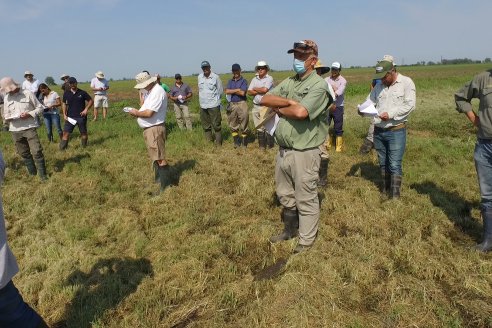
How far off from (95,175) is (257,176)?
10.4 ft

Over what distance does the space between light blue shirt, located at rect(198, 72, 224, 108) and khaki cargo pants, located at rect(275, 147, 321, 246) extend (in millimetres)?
5020

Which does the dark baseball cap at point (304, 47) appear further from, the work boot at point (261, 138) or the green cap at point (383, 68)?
the work boot at point (261, 138)

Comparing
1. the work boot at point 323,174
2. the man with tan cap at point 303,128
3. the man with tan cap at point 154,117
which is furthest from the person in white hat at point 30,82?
the man with tan cap at point 303,128

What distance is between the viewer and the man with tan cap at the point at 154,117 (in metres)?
5.45

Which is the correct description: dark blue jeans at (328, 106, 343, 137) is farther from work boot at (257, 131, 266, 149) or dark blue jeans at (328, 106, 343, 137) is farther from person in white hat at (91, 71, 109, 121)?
person in white hat at (91, 71, 109, 121)

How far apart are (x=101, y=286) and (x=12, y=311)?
114 cm

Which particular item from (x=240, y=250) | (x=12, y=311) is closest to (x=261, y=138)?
(x=240, y=250)

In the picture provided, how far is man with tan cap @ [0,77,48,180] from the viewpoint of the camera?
20.9 feet

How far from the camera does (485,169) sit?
3869 millimetres

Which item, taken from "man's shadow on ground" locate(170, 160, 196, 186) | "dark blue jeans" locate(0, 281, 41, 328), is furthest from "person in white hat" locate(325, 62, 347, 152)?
"dark blue jeans" locate(0, 281, 41, 328)

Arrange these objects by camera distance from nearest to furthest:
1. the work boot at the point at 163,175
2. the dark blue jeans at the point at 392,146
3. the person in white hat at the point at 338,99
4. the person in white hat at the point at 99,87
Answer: the dark blue jeans at the point at 392,146, the work boot at the point at 163,175, the person in white hat at the point at 338,99, the person in white hat at the point at 99,87

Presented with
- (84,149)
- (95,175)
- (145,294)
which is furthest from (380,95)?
(84,149)

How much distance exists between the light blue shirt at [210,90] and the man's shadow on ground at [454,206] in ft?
16.0

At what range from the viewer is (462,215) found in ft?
15.7
